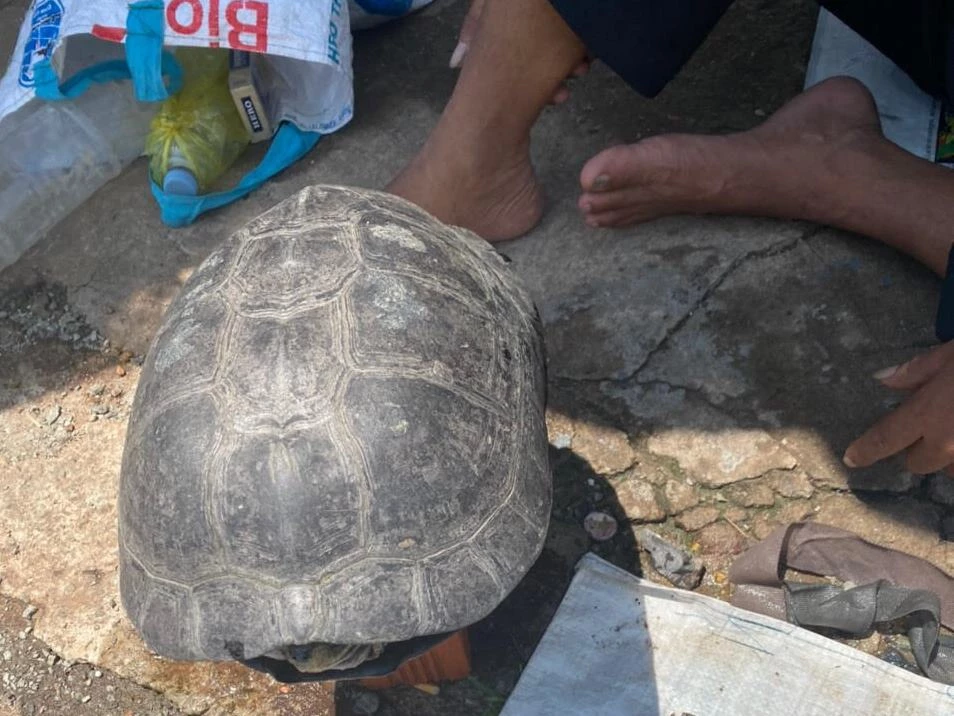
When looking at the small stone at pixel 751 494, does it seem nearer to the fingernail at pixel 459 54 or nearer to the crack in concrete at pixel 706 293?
the crack in concrete at pixel 706 293

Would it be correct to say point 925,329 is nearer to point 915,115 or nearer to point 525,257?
point 915,115

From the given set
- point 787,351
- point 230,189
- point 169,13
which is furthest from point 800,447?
point 169,13

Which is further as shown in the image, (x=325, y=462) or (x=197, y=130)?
(x=197, y=130)

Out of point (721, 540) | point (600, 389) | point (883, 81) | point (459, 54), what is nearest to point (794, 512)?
point (721, 540)

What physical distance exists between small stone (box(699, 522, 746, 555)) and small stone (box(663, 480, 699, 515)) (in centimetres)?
7

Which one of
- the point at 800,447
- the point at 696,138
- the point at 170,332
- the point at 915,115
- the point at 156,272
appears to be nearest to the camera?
the point at 170,332

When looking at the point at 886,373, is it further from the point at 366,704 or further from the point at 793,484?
the point at 366,704

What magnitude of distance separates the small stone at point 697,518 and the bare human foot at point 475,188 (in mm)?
890

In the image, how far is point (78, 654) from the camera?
209cm

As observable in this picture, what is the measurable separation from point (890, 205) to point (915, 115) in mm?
464

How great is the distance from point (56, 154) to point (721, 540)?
2.24m

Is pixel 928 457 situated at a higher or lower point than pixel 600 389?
higher

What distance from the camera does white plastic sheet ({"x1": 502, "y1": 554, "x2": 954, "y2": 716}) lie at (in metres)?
1.77

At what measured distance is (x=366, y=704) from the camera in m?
1.93
